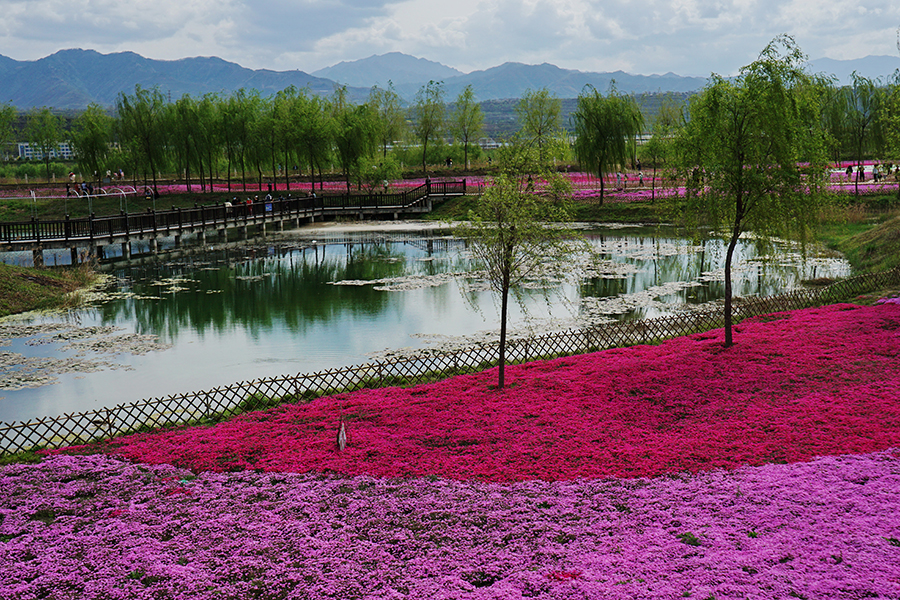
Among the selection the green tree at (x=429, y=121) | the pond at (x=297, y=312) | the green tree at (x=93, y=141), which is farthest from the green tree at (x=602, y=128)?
the green tree at (x=93, y=141)

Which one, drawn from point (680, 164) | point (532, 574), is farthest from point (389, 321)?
point (532, 574)

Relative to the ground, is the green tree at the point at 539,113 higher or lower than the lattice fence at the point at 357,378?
higher

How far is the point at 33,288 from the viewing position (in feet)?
94.4

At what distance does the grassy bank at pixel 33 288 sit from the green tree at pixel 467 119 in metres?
62.3

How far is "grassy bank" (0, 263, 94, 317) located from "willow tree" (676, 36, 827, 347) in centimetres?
2418

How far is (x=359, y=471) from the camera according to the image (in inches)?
435

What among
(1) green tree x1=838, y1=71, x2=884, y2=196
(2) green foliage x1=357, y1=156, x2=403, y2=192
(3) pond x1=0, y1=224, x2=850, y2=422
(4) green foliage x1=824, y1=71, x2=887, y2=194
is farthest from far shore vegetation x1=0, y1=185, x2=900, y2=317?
(2) green foliage x1=357, y1=156, x2=403, y2=192

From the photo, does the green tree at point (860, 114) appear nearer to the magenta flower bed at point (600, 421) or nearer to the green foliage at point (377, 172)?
the green foliage at point (377, 172)

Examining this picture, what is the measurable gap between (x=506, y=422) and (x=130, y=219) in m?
36.5

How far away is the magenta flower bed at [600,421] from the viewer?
36.1 ft

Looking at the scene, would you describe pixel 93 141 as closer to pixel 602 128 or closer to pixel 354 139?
pixel 354 139

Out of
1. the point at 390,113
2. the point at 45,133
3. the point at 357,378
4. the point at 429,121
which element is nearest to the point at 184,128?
the point at 429,121

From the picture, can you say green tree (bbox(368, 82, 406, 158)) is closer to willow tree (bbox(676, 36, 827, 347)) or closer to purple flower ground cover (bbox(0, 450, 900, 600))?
willow tree (bbox(676, 36, 827, 347))

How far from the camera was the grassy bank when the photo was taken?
1064 inches
